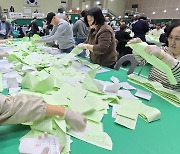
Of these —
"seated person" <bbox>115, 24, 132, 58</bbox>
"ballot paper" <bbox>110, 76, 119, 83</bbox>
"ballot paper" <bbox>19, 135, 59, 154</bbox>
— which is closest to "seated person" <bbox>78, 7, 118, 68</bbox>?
"ballot paper" <bbox>110, 76, 119, 83</bbox>

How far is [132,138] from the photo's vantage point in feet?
2.92

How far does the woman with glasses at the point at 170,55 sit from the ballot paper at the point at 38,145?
91 centimetres

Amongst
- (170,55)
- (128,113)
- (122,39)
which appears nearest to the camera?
(128,113)

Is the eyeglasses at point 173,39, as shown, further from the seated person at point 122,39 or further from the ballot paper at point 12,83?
the seated person at point 122,39

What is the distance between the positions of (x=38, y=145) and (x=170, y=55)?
1.12m

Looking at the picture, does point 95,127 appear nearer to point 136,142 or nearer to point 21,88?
point 136,142

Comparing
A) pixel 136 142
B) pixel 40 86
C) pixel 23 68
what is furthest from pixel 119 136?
pixel 23 68

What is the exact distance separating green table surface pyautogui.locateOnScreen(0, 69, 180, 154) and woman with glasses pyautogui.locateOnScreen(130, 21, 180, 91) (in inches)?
16.4

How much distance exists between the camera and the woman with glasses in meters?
1.36

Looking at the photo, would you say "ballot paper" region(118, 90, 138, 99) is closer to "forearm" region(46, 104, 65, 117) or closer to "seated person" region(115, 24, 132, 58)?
"forearm" region(46, 104, 65, 117)

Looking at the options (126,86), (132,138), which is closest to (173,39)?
(126,86)

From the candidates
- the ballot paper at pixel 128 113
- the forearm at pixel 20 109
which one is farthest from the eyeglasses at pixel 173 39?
the forearm at pixel 20 109

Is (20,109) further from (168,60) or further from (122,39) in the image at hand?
(122,39)

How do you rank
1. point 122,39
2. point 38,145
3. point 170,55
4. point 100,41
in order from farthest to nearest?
point 122,39, point 100,41, point 170,55, point 38,145
